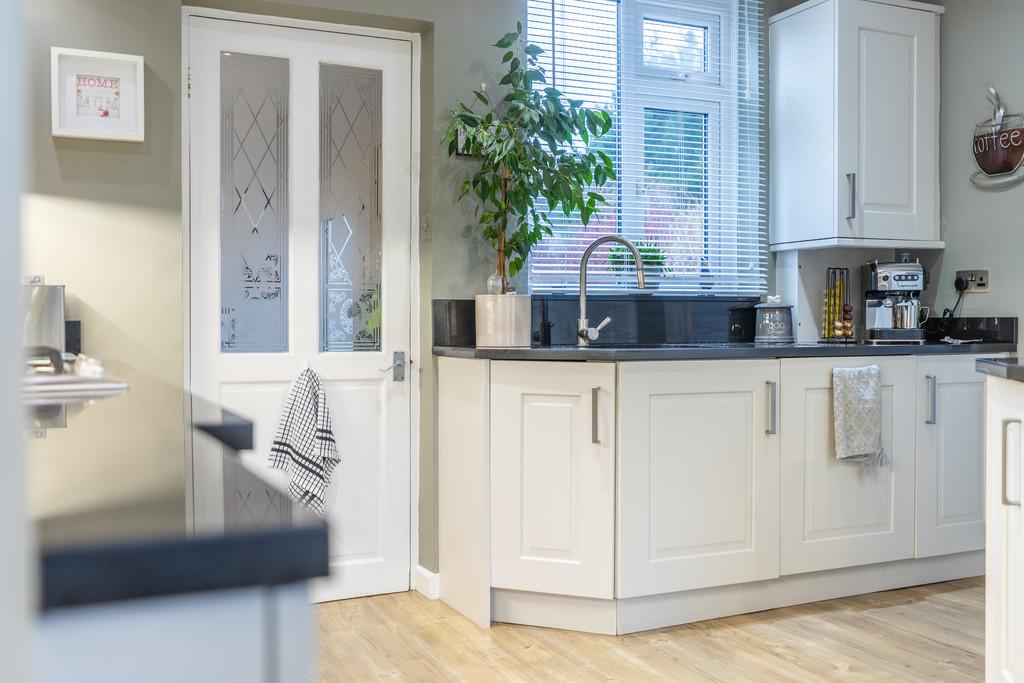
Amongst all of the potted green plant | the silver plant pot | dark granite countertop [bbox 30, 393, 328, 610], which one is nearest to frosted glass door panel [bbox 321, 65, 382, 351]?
the potted green plant

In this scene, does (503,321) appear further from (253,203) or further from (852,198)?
(852,198)

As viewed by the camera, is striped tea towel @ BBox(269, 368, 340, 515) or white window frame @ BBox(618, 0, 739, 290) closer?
striped tea towel @ BBox(269, 368, 340, 515)

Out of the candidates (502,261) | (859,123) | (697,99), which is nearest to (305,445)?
(502,261)

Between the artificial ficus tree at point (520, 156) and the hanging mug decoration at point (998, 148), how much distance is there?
1.58 meters

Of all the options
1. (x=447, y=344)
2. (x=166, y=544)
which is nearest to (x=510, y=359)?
(x=447, y=344)

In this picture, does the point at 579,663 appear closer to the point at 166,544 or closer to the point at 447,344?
the point at 447,344

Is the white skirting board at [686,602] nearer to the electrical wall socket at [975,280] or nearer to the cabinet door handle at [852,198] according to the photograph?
the electrical wall socket at [975,280]

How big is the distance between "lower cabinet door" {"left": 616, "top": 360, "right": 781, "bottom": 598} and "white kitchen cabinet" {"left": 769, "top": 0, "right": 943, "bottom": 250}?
976 mm

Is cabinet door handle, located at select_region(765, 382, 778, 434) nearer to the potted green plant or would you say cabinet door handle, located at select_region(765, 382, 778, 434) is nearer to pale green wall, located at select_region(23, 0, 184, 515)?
the potted green plant

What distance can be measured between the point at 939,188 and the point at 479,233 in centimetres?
200

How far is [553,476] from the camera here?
2.94 m

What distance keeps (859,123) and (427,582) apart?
246 cm

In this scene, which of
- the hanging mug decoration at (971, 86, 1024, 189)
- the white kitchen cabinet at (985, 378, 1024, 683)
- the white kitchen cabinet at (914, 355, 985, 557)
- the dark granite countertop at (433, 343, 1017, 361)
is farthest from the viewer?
the hanging mug decoration at (971, 86, 1024, 189)

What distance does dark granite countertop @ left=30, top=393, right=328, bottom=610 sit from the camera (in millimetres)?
523
